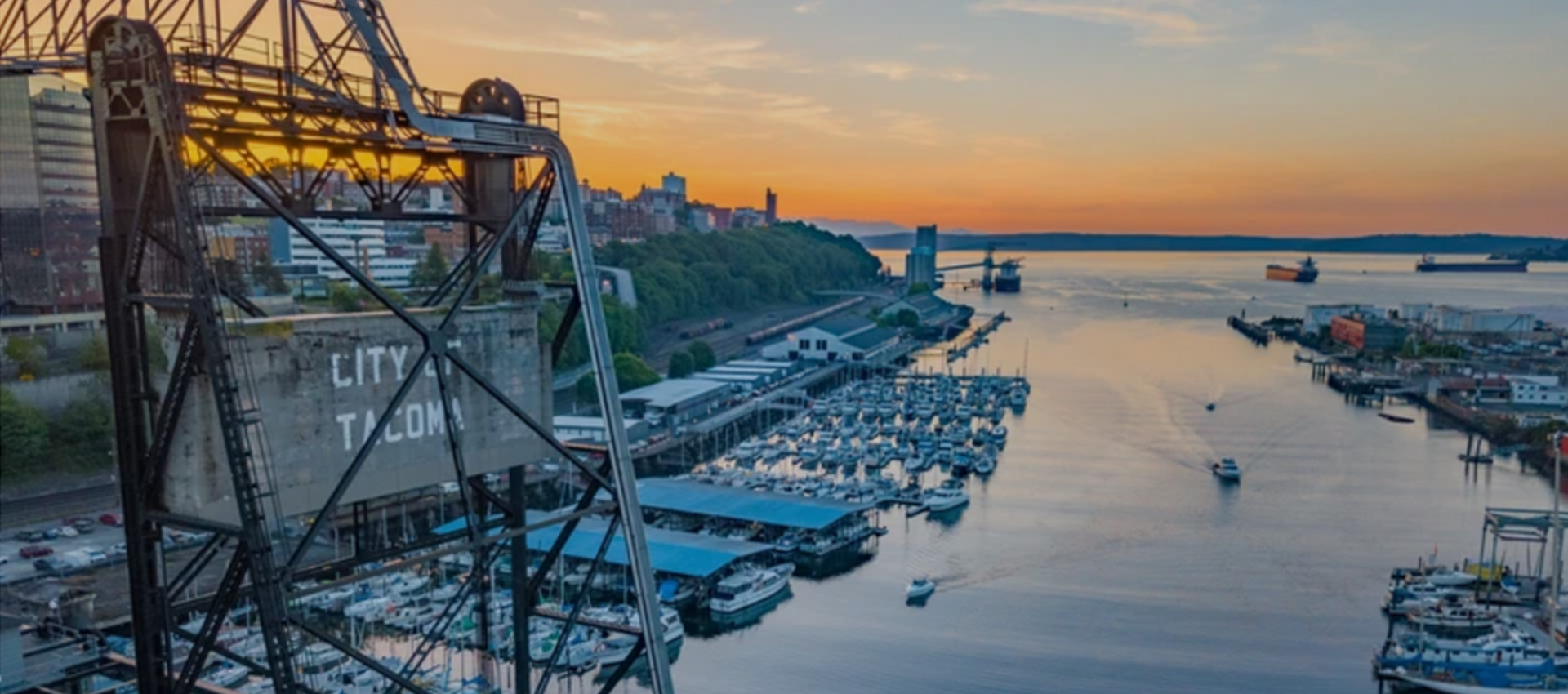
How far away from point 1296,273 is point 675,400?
117678 mm

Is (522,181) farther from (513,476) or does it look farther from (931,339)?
(931,339)

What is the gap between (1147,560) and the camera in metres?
20.2

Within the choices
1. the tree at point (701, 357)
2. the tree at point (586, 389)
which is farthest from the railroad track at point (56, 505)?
the tree at point (701, 357)

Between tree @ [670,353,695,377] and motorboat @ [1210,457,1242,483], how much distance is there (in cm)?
1728

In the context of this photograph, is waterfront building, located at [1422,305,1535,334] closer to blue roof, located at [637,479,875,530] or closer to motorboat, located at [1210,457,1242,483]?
motorboat, located at [1210,457,1242,483]

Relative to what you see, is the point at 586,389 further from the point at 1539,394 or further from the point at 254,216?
the point at 1539,394

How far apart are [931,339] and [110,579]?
45.5 metres

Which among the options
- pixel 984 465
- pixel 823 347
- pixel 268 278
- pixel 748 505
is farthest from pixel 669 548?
pixel 823 347

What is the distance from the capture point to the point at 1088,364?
47.2 meters

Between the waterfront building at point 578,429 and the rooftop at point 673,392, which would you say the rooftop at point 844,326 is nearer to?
the rooftop at point 673,392

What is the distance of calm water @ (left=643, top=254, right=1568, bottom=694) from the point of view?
609 inches

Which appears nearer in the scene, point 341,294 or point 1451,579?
point 1451,579

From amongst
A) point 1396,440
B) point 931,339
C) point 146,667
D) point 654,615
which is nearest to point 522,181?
point 654,615

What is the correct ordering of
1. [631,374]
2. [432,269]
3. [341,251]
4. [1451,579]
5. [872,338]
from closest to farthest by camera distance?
[1451,579] → [432,269] → [631,374] → [341,251] → [872,338]
